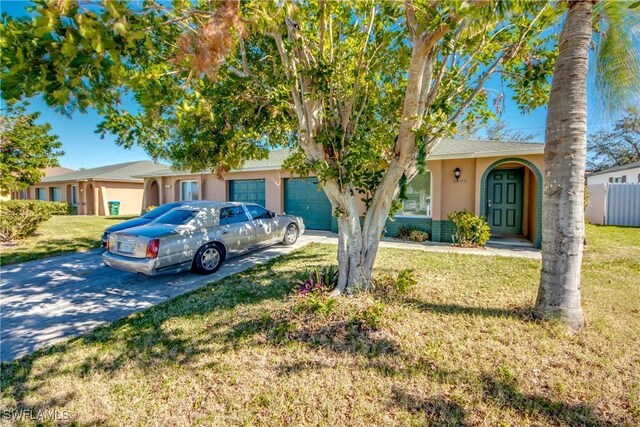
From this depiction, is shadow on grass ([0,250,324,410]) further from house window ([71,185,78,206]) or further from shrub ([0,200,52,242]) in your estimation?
house window ([71,185,78,206])

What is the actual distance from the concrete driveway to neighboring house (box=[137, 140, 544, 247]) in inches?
141

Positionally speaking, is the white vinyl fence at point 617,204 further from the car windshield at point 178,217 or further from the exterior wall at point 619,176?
the car windshield at point 178,217

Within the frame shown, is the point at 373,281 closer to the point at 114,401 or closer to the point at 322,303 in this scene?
the point at 322,303

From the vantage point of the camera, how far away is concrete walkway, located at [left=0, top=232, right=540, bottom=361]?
12.8 ft

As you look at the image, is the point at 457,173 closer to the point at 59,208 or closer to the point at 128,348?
the point at 128,348

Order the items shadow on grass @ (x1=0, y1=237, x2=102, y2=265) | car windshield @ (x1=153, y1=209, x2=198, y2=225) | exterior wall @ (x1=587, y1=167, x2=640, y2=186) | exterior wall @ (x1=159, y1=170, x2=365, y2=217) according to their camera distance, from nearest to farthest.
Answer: car windshield @ (x1=153, y1=209, x2=198, y2=225), shadow on grass @ (x1=0, y1=237, x2=102, y2=265), exterior wall @ (x1=159, y1=170, x2=365, y2=217), exterior wall @ (x1=587, y1=167, x2=640, y2=186)

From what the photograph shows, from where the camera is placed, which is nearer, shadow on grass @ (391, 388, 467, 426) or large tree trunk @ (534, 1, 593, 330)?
shadow on grass @ (391, 388, 467, 426)

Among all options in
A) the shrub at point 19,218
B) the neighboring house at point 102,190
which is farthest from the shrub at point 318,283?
the neighboring house at point 102,190

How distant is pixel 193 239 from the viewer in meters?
5.97

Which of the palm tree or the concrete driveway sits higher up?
the palm tree

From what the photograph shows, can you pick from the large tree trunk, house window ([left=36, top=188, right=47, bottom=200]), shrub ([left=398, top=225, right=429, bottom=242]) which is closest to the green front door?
shrub ([left=398, top=225, right=429, bottom=242])

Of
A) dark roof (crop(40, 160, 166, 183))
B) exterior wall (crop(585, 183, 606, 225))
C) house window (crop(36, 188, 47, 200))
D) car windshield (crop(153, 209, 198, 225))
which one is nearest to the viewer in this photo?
car windshield (crop(153, 209, 198, 225))

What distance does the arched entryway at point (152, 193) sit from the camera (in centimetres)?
1841

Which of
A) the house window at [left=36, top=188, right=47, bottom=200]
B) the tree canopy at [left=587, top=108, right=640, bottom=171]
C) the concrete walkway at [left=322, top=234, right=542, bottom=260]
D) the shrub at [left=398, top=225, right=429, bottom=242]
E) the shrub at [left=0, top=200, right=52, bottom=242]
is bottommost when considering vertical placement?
the concrete walkway at [left=322, top=234, right=542, bottom=260]
